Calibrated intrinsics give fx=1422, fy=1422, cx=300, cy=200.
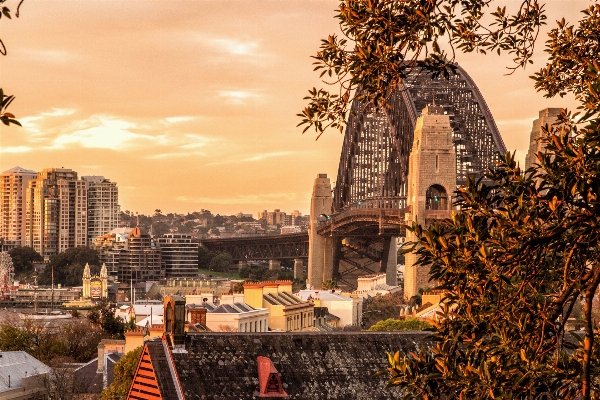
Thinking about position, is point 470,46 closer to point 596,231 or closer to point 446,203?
point 596,231

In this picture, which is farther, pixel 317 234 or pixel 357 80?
pixel 317 234

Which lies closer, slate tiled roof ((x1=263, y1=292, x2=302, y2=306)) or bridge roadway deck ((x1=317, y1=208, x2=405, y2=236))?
slate tiled roof ((x1=263, y1=292, x2=302, y2=306))

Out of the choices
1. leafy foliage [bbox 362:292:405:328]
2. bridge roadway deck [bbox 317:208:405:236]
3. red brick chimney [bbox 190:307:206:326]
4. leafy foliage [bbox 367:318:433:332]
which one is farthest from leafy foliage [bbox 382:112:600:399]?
bridge roadway deck [bbox 317:208:405:236]

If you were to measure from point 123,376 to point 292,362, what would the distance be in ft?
66.1

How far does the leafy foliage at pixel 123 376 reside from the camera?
54094mm

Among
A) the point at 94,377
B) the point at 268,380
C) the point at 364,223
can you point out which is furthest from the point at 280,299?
the point at 364,223

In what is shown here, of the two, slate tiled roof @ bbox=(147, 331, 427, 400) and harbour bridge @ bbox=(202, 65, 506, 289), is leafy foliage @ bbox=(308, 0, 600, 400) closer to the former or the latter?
slate tiled roof @ bbox=(147, 331, 427, 400)

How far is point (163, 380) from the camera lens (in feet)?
115

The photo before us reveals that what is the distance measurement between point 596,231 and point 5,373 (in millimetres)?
62608

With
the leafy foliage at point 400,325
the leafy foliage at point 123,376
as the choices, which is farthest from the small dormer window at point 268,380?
the leafy foliage at point 400,325

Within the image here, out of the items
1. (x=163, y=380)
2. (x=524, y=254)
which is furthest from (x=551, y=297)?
(x=163, y=380)

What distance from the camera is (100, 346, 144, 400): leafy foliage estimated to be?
5409 centimetres

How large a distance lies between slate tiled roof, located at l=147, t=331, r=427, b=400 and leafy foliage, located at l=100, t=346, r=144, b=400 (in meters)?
17.7

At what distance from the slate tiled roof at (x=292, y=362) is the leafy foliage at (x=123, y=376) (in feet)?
→ 58.2
